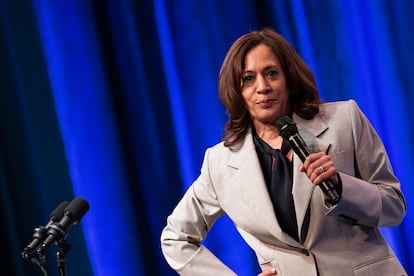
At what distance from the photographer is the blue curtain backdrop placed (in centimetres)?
287

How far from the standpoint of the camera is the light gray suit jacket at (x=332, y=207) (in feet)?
6.20

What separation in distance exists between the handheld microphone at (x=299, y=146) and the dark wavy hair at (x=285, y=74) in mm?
333

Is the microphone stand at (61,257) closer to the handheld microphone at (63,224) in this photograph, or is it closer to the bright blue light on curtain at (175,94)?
the handheld microphone at (63,224)

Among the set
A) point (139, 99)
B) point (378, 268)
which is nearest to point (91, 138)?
point (139, 99)

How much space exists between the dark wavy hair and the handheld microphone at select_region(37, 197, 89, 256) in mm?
572

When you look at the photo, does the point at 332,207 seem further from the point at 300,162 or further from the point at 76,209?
the point at 76,209

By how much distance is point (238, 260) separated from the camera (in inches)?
123

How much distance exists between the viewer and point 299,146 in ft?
5.63

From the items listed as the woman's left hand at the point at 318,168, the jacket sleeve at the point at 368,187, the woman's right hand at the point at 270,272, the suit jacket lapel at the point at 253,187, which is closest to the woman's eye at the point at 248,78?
the suit jacket lapel at the point at 253,187

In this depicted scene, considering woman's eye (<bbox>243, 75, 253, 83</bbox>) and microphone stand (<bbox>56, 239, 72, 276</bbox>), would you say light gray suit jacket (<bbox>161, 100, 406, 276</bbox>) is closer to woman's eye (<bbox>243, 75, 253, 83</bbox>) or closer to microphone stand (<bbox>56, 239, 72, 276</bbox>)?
woman's eye (<bbox>243, 75, 253, 83</bbox>)

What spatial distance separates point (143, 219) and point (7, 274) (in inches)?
26.8

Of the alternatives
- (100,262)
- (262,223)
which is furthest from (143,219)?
(262,223)

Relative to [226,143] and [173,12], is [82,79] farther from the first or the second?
[226,143]

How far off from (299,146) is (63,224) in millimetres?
757
